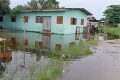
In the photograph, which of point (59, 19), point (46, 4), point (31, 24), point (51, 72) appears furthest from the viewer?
point (46, 4)

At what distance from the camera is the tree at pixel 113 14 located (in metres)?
48.1

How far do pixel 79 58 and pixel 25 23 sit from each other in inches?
816

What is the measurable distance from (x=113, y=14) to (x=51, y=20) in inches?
839

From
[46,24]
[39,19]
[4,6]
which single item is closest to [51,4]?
[39,19]

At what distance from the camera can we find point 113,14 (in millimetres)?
48188

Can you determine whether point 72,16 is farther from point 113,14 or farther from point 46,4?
point 113,14

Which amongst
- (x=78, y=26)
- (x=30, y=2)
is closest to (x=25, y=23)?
(x=78, y=26)

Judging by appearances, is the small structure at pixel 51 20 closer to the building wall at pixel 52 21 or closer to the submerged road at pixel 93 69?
the building wall at pixel 52 21

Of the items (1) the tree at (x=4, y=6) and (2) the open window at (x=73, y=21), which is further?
(1) the tree at (x=4, y=6)

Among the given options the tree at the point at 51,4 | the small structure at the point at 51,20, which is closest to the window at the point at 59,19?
the small structure at the point at 51,20

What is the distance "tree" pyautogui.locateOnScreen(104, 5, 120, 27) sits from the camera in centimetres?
4806

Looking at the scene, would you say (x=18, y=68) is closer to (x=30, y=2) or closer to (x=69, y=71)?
(x=69, y=71)

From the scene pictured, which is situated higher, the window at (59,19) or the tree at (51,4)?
the tree at (51,4)

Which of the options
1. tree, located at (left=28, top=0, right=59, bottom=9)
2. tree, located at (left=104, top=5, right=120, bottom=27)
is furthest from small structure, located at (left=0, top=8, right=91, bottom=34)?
tree, located at (left=104, top=5, right=120, bottom=27)
